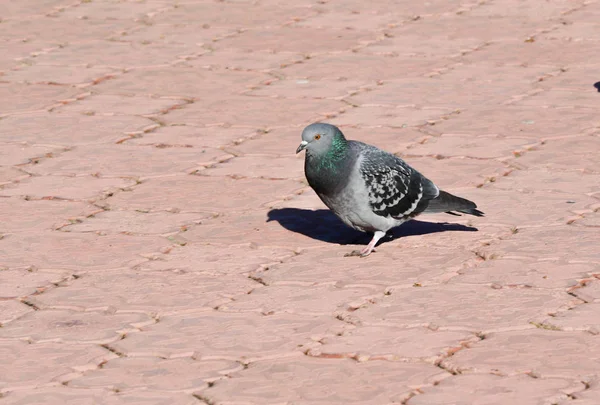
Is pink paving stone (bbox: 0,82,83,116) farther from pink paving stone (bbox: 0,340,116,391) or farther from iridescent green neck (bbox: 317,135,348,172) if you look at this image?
pink paving stone (bbox: 0,340,116,391)

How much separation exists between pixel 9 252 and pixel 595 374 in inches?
121

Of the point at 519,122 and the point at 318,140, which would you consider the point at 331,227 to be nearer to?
the point at 318,140

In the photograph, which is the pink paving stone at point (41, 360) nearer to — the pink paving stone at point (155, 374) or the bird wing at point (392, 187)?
the pink paving stone at point (155, 374)

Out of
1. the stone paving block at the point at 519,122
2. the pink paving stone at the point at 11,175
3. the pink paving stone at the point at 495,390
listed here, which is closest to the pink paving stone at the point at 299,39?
the stone paving block at the point at 519,122

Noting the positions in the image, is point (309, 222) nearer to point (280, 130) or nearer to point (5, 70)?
point (280, 130)

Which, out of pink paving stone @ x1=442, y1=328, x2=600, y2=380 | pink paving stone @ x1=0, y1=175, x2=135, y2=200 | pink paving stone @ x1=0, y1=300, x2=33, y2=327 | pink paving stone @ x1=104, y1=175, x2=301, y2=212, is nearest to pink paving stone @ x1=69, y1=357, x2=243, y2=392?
pink paving stone @ x1=0, y1=300, x2=33, y2=327

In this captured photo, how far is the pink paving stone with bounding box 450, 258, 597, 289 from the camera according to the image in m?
5.79

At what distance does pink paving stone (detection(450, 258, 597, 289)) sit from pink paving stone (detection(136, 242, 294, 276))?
3.15 ft

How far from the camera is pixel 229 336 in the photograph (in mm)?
5266

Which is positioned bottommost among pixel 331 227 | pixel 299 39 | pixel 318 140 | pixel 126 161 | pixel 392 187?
pixel 331 227

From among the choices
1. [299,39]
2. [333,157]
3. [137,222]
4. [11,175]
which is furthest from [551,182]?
[299,39]

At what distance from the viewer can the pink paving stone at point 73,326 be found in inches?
208

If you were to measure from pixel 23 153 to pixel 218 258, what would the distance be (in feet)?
7.58

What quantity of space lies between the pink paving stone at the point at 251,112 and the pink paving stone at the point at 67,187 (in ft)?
4.26
